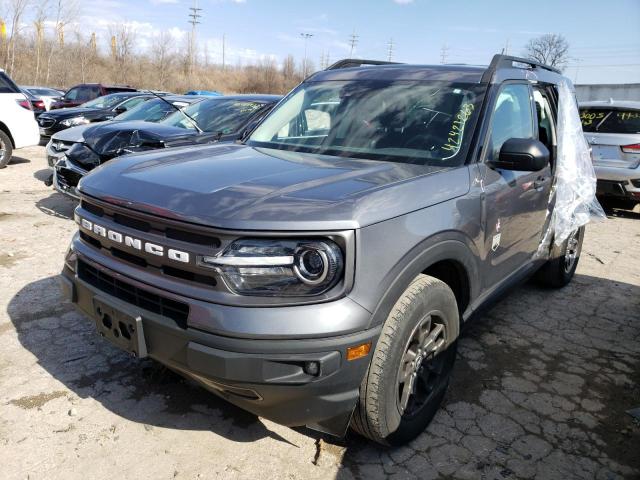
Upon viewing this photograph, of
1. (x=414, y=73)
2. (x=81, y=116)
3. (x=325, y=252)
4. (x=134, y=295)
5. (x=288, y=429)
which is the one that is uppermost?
(x=414, y=73)

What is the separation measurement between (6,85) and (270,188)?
9.43m

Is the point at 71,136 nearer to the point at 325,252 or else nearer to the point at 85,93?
the point at 325,252

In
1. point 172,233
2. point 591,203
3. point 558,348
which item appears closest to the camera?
point 172,233

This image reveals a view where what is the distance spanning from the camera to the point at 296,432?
8.70ft

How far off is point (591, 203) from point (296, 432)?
12.6 ft

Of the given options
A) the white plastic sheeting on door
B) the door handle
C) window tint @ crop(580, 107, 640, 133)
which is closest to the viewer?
the door handle

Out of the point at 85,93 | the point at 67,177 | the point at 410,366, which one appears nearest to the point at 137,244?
the point at 410,366

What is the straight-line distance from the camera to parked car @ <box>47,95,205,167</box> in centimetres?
707

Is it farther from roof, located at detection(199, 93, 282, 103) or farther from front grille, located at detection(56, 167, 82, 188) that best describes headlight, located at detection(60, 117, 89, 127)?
front grille, located at detection(56, 167, 82, 188)

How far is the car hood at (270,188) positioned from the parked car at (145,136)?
8.77 ft

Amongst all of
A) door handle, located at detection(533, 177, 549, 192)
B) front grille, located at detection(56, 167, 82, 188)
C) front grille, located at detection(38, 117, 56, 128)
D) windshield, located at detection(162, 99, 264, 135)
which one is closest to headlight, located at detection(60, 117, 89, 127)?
front grille, located at detection(38, 117, 56, 128)

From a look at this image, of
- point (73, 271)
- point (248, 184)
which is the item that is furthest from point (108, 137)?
point (248, 184)

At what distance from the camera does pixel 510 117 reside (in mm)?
3404

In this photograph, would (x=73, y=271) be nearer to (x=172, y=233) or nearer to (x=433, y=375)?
(x=172, y=233)
